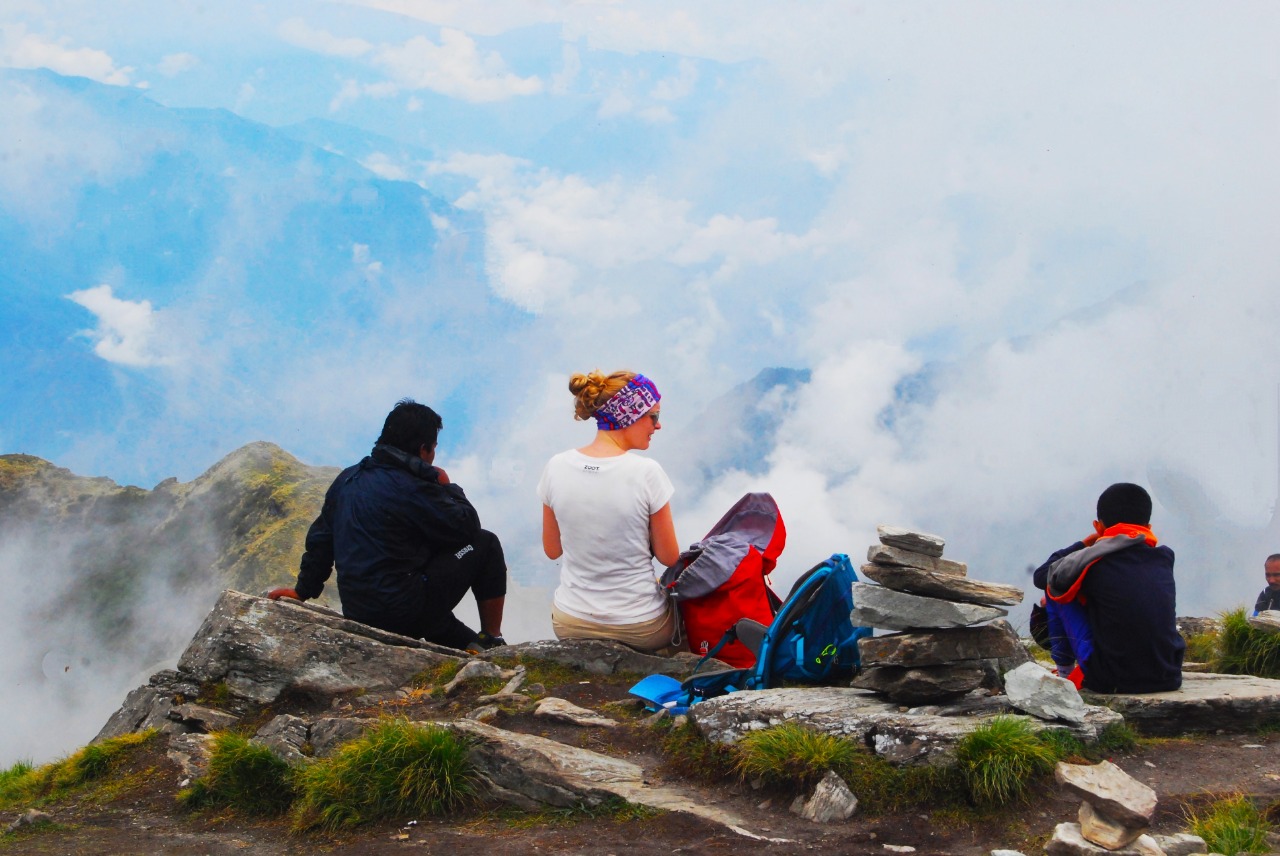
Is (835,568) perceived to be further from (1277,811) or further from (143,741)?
(143,741)

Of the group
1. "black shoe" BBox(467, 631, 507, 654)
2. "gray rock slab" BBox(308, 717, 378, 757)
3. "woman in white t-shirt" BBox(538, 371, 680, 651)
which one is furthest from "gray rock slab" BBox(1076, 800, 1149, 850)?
"black shoe" BBox(467, 631, 507, 654)

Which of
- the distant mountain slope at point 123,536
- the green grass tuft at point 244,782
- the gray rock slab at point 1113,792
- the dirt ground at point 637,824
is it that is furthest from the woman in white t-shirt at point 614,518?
the distant mountain slope at point 123,536

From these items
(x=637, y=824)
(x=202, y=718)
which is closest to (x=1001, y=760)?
(x=637, y=824)

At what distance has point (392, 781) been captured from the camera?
241 inches

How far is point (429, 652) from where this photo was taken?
30.2 ft

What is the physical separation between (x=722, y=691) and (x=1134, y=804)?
10.9 ft

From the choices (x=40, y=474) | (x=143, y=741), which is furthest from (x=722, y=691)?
(x=40, y=474)

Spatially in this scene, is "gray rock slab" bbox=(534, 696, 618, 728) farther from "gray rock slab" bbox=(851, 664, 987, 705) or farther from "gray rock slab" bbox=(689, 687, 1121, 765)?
"gray rock slab" bbox=(851, 664, 987, 705)

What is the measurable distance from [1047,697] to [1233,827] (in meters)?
1.54

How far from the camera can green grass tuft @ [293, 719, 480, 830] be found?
6.08 metres

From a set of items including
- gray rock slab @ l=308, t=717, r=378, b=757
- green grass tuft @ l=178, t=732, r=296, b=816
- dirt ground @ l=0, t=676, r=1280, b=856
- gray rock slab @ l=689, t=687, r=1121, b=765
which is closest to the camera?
dirt ground @ l=0, t=676, r=1280, b=856

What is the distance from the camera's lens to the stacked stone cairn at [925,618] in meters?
6.77

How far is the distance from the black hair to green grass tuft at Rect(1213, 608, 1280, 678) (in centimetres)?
787

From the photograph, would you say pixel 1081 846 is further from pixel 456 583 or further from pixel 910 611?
pixel 456 583
